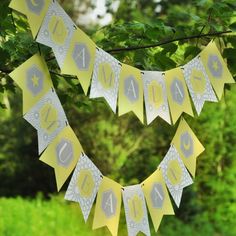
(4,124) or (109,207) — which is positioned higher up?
(109,207)

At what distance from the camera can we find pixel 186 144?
2.05 meters

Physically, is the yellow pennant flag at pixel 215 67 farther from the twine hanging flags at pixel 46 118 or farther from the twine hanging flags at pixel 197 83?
the twine hanging flags at pixel 46 118

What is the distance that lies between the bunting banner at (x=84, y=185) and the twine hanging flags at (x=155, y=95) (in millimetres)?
266

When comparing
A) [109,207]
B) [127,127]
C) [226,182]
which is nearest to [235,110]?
[226,182]

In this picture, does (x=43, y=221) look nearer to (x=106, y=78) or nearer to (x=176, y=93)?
(x=176, y=93)

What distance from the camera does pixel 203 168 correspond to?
6.75 metres

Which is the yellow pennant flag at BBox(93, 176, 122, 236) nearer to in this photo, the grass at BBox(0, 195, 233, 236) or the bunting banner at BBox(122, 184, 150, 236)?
the bunting banner at BBox(122, 184, 150, 236)

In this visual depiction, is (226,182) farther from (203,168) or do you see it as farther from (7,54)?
(7,54)

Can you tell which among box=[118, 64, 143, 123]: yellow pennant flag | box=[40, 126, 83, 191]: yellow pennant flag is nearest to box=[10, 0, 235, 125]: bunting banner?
box=[118, 64, 143, 123]: yellow pennant flag

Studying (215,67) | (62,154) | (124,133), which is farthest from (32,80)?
(124,133)

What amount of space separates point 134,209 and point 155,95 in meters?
0.39

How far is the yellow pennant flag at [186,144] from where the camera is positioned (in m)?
2.03

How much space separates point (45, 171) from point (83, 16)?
3031 millimetres

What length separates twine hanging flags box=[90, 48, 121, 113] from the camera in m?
1.72
